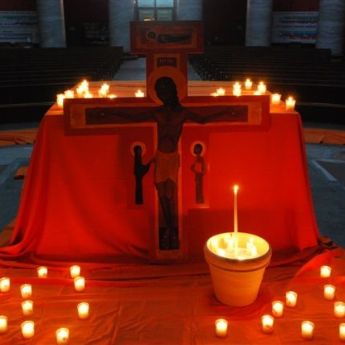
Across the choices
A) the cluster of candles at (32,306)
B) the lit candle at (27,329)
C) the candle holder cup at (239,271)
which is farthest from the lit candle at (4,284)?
the candle holder cup at (239,271)

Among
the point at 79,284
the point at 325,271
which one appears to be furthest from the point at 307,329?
the point at 79,284

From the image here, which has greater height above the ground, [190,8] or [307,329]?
[190,8]

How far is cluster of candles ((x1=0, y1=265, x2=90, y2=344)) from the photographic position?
242cm

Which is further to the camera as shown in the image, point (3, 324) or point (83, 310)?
point (83, 310)

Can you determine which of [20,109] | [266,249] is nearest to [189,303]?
[266,249]

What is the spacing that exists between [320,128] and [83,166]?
4979 mm

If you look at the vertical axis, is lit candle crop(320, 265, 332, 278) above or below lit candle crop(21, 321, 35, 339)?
below

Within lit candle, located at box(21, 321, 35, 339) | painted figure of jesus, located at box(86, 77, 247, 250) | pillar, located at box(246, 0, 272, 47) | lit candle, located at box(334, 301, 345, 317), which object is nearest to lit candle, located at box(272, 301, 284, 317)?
lit candle, located at box(334, 301, 345, 317)

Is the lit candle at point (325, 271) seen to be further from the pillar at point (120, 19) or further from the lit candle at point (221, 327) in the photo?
the pillar at point (120, 19)

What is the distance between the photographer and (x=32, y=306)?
275cm

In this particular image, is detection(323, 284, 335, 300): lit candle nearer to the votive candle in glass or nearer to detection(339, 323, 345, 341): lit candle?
A: detection(339, 323, 345, 341): lit candle

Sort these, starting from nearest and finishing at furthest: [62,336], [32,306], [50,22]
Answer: [62,336] < [32,306] < [50,22]

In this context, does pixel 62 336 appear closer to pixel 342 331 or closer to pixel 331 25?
pixel 342 331

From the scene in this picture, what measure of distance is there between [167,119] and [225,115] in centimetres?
39
